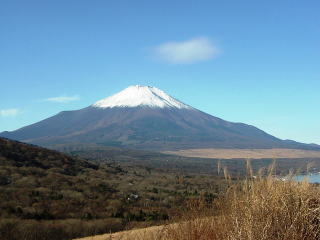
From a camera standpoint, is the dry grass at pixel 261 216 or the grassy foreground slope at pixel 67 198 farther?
the grassy foreground slope at pixel 67 198

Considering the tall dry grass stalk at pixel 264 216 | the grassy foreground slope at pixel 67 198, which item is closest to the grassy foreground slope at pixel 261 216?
the tall dry grass stalk at pixel 264 216

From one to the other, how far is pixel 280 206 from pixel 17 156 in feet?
78.6

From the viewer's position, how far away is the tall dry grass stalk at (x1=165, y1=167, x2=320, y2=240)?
6086 mm

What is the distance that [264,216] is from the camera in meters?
6.38

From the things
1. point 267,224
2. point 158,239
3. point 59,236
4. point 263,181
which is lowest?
point 59,236

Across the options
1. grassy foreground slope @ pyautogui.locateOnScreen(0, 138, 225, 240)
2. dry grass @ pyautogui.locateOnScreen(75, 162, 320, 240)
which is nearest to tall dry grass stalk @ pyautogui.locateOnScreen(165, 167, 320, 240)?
dry grass @ pyautogui.locateOnScreen(75, 162, 320, 240)

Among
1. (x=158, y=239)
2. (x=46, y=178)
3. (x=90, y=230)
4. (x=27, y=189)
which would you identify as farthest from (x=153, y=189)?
(x=158, y=239)

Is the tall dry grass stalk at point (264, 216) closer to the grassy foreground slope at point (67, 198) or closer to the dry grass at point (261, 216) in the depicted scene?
the dry grass at point (261, 216)

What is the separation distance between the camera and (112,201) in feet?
66.0

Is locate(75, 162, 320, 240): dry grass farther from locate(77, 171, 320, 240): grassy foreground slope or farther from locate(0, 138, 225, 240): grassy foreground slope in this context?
locate(0, 138, 225, 240): grassy foreground slope

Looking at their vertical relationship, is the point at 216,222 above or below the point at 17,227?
above

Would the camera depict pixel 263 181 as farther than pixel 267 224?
Yes

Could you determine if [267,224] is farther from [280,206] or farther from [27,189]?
[27,189]

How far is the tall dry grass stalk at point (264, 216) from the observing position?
609 centimetres
